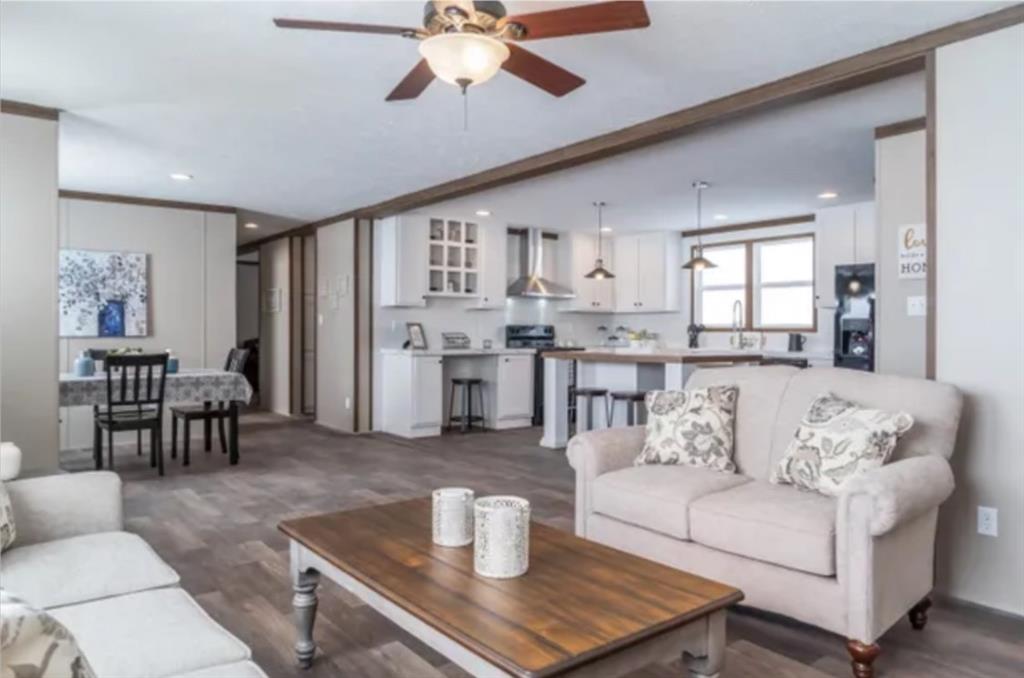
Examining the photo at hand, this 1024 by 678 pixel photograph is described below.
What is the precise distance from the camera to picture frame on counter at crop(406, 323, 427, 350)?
7531mm

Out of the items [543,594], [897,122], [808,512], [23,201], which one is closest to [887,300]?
[897,122]

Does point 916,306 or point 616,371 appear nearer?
point 916,306

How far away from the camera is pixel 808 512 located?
232cm

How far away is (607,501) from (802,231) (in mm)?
5855

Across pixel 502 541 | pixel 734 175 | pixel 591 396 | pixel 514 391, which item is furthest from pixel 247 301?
pixel 502 541

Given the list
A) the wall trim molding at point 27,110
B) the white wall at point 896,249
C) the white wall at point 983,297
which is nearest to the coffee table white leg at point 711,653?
the white wall at point 983,297

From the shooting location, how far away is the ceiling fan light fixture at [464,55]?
85.1 inches

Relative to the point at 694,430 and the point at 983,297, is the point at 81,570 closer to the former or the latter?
the point at 694,430

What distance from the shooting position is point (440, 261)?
7.66 meters

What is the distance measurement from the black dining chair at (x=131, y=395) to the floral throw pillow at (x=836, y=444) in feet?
14.5

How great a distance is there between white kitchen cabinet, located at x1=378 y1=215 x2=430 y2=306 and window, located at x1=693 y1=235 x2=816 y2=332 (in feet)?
11.8

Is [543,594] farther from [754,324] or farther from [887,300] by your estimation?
[754,324]

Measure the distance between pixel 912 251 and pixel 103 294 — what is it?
22.1 feet

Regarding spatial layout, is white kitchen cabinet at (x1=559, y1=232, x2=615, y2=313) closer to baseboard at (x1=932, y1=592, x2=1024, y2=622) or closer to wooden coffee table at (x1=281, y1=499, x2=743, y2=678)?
baseboard at (x1=932, y1=592, x2=1024, y2=622)
